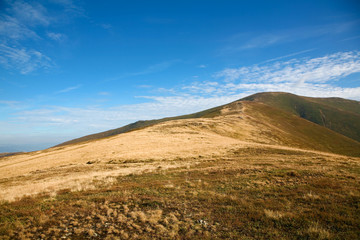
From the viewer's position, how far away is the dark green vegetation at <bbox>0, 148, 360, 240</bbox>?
335 inches

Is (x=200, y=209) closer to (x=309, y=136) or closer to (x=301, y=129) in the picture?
(x=309, y=136)

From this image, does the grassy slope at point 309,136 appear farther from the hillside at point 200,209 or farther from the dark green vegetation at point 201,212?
the dark green vegetation at point 201,212

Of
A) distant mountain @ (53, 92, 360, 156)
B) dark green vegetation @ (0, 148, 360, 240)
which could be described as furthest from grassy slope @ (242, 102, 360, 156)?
dark green vegetation @ (0, 148, 360, 240)

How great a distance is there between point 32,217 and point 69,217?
2199mm

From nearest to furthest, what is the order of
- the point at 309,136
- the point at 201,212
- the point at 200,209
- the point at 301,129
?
the point at 201,212 → the point at 200,209 → the point at 309,136 → the point at 301,129

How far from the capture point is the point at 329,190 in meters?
13.0

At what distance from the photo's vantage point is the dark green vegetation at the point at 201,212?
27.9 ft

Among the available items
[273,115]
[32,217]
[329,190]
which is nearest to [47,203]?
[32,217]

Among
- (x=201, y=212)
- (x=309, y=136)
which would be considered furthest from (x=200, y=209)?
(x=309, y=136)

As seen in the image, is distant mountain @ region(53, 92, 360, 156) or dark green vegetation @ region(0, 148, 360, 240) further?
distant mountain @ region(53, 92, 360, 156)

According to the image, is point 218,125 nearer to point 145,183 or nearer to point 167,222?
point 145,183

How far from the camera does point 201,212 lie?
10.9 meters

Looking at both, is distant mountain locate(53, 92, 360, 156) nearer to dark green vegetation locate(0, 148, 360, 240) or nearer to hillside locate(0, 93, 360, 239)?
hillside locate(0, 93, 360, 239)

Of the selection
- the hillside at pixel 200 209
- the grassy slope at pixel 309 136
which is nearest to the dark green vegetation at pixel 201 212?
the hillside at pixel 200 209
